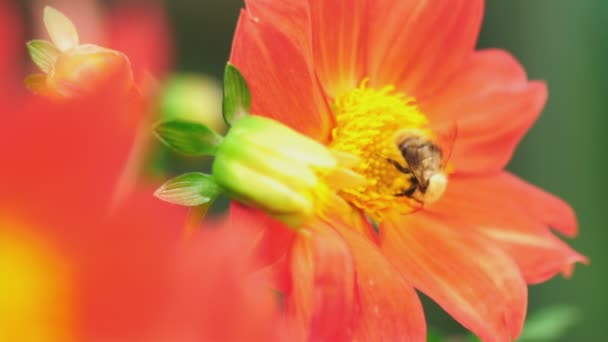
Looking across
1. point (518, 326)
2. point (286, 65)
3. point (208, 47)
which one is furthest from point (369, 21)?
point (208, 47)

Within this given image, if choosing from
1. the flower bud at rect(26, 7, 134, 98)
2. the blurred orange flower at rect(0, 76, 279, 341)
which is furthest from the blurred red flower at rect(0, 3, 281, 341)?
the flower bud at rect(26, 7, 134, 98)

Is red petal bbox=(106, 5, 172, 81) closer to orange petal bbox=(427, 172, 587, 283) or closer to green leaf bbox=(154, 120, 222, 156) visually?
green leaf bbox=(154, 120, 222, 156)

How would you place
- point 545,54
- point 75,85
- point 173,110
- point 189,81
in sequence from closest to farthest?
point 75,85, point 173,110, point 189,81, point 545,54

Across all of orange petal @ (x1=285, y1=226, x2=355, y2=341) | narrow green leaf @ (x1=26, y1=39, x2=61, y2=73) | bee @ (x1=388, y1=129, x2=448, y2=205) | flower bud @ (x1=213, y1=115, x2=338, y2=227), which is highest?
narrow green leaf @ (x1=26, y1=39, x2=61, y2=73)

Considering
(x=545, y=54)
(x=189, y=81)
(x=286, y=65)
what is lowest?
(x=545, y=54)

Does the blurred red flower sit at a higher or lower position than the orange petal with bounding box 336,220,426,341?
higher

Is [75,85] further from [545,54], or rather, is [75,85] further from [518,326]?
[545,54]

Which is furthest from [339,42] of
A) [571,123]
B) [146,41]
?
[571,123]

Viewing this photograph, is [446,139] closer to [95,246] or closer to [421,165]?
[421,165]
